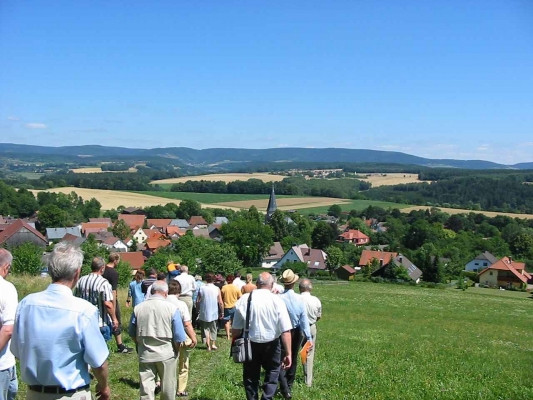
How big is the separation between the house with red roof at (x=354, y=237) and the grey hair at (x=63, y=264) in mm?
94218

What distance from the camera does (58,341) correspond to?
427cm

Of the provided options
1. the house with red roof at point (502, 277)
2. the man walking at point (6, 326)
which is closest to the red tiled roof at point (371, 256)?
the house with red roof at point (502, 277)

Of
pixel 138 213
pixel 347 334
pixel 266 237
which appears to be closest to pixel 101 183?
pixel 138 213

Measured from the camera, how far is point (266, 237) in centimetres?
7744

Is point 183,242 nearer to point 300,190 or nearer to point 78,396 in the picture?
point 78,396

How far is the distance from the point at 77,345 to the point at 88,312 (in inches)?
10.7

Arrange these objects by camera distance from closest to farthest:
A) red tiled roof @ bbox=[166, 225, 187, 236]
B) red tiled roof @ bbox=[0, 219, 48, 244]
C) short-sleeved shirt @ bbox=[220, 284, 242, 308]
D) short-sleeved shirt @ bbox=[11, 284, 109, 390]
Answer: short-sleeved shirt @ bbox=[11, 284, 109, 390] < short-sleeved shirt @ bbox=[220, 284, 242, 308] < red tiled roof @ bbox=[0, 219, 48, 244] < red tiled roof @ bbox=[166, 225, 187, 236]

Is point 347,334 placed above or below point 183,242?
above

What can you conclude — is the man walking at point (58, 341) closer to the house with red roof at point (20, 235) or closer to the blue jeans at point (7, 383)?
the blue jeans at point (7, 383)

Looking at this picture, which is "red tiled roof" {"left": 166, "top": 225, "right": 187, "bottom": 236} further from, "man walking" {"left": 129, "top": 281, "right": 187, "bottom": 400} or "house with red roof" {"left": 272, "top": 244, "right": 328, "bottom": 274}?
"man walking" {"left": 129, "top": 281, "right": 187, "bottom": 400}

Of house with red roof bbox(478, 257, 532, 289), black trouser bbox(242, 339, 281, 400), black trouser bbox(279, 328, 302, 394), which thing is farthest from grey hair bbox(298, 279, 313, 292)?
house with red roof bbox(478, 257, 532, 289)

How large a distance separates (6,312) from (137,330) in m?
2.07

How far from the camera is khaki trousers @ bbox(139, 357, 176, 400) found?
685 cm

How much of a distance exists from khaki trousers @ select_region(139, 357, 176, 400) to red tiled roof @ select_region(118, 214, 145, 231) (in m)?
103
